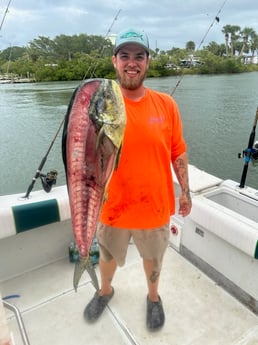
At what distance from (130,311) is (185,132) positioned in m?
10.7

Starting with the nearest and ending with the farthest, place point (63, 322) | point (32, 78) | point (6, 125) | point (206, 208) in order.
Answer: point (63, 322), point (206, 208), point (6, 125), point (32, 78)

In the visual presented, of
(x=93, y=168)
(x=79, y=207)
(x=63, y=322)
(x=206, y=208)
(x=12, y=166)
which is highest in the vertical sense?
(x=93, y=168)

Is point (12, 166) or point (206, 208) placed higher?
point (206, 208)

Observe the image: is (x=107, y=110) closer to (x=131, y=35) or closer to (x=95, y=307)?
(x=131, y=35)

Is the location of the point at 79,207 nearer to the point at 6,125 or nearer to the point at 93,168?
the point at 93,168

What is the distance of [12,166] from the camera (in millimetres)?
9281

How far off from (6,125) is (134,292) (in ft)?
42.5

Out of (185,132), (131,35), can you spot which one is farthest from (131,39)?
(185,132)

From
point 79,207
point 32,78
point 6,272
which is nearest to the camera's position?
point 79,207

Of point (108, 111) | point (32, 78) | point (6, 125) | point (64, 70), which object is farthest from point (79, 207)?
point (32, 78)

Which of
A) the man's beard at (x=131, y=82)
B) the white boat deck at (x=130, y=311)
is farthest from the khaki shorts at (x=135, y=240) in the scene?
the man's beard at (x=131, y=82)

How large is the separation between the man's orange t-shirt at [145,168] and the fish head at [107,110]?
17.0 inches

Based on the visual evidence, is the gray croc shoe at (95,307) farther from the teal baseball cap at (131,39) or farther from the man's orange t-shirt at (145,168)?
the teal baseball cap at (131,39)

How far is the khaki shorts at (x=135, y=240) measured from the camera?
159cm
